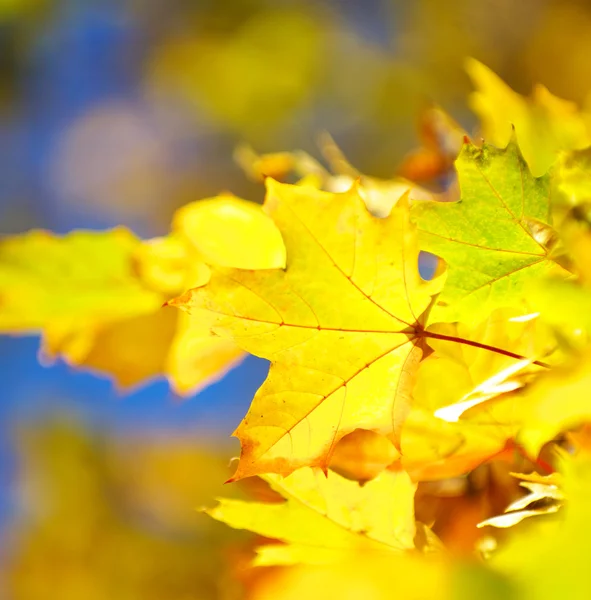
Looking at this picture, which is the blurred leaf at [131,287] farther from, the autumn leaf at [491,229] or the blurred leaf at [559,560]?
the blurred leaf at [559,560]

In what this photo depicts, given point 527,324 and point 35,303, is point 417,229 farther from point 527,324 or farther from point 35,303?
point 35,303

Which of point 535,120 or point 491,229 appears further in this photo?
point 535,120

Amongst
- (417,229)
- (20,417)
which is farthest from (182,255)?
(20,417)

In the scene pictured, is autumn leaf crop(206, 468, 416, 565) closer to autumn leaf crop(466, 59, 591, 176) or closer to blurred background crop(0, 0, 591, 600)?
autumn leaf crop(466, 59, 591, 176)

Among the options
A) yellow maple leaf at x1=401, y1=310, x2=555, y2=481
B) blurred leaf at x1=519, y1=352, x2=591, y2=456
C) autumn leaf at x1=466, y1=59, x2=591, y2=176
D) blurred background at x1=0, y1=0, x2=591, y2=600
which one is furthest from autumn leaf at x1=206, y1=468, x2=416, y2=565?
blurred background at x1=0, y1=0, x2=591, y2=600

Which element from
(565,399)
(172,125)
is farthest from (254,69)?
(565,399)

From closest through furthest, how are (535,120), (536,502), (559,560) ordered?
(559,560)
(536,502)
(535,120)

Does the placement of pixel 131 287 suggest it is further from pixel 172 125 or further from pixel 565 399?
pixel 172 125
